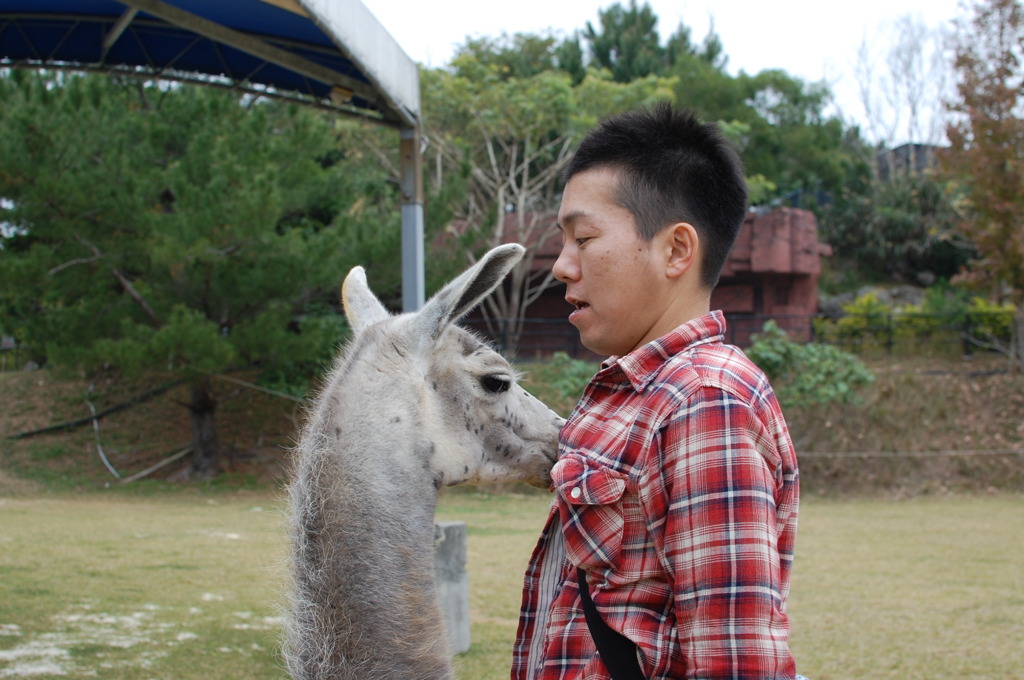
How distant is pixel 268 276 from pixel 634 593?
12807 millimetres

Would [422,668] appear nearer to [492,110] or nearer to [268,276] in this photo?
[268,276]

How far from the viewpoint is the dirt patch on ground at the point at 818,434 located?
49.3 ft

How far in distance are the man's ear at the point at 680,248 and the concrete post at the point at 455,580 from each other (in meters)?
3.89

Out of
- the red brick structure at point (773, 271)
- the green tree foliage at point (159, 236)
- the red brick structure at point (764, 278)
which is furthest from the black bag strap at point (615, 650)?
the red brick structure at point (773, 271)

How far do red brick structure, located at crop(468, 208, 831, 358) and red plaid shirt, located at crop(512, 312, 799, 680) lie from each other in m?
20.4

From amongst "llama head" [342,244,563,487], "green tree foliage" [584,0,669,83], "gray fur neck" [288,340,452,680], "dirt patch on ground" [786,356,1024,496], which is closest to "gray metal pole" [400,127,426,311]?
"llama head" [342,244,563,487]

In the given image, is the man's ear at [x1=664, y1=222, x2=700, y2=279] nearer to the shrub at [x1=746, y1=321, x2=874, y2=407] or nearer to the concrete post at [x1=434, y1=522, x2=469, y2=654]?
the concrete post at [x1=434, y1=522, x2=469, y2=654]

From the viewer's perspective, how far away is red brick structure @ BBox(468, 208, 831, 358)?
2342cm

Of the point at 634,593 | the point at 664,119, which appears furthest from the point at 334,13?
the point at 634,593

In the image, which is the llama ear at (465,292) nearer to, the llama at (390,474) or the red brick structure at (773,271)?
the llama at (390,474)

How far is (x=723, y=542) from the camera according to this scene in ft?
4.38

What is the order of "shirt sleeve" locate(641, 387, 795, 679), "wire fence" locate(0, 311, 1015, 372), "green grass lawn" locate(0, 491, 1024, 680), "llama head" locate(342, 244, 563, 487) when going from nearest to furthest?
"shirt sleeve" locate(641, 387, 795, 679), "llama head" locate(342, 244, 563, 487), "green grass lawn" locate(0, 491, 1024, 680), "wire fence" locate(0, 311, 1015, 372)

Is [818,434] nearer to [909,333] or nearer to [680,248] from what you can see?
[909,333]

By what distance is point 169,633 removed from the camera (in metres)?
5.56
